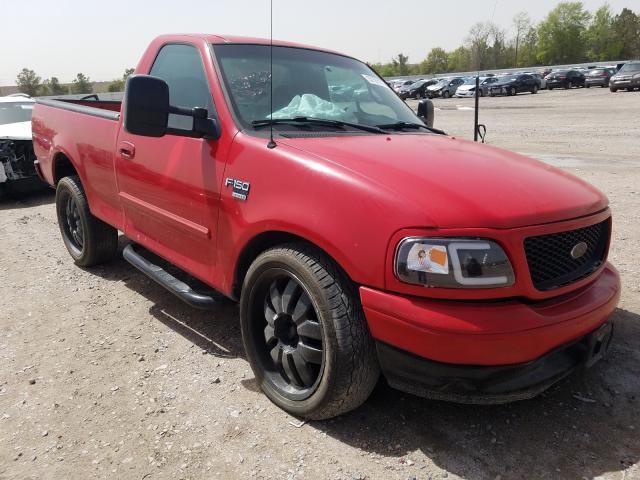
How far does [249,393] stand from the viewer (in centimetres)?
298

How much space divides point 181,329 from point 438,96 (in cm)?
4390

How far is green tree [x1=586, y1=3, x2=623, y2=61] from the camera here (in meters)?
83.9

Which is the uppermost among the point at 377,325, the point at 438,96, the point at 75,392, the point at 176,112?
the point at 438,96

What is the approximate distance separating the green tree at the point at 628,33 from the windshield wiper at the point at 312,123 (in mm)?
95892

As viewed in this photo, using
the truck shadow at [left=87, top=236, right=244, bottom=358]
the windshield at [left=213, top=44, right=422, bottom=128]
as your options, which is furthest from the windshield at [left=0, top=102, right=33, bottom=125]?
the windshield at [left=213, top=44, right=422, bottom=128]

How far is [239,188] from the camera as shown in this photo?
2.77 meters

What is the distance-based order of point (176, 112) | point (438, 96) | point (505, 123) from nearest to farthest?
point (176, 112) → point (505, 123) → point (438, 96)

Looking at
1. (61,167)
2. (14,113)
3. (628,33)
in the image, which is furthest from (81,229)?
(628,33)

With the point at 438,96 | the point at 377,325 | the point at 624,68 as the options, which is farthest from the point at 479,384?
the point at 438,96

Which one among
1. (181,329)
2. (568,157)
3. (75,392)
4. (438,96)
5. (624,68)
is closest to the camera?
(75,392)

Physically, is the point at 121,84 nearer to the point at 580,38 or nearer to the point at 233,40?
the point at 233,40

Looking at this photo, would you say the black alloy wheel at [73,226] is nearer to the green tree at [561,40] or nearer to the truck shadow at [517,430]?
the truck shadow at [517,430]

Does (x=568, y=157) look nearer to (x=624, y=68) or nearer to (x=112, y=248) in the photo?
(x=112, y=248)

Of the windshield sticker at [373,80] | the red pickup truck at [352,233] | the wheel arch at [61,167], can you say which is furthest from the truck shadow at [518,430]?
the wheel arch at [61,167]
